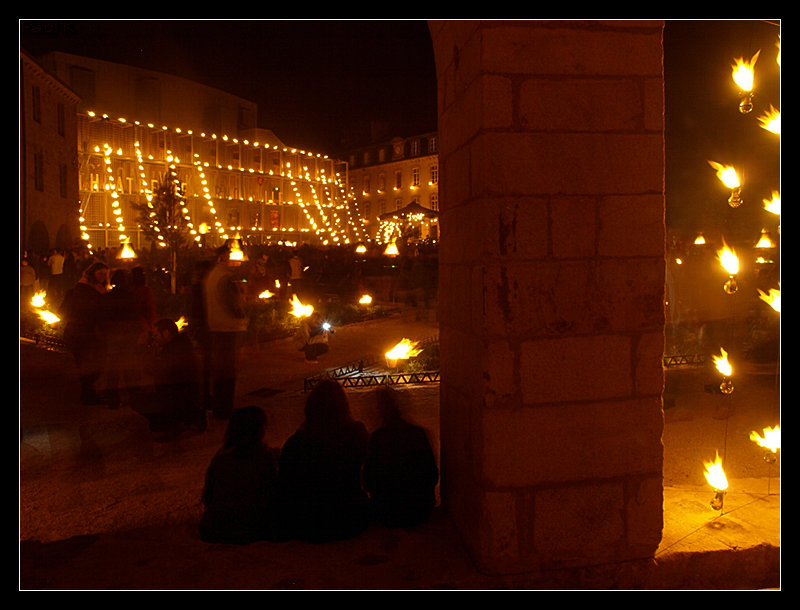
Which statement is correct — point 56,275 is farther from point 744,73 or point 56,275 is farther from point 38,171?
point 744,73

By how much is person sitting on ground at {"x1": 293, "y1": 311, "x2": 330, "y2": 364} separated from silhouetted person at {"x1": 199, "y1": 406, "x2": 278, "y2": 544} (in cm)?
581

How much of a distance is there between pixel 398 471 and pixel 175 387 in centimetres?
299

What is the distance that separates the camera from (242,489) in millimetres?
3566

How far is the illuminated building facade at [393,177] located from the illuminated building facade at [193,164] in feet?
17.7

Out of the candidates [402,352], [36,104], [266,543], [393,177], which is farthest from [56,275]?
[393,177]

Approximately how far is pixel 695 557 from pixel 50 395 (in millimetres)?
7049

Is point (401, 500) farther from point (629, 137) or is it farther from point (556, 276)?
point (629, 137)

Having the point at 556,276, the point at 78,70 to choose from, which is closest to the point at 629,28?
the point at 556,276

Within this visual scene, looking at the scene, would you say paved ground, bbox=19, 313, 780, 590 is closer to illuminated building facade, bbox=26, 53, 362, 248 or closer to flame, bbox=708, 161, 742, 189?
flame, bbox=708, 161, 742, 189

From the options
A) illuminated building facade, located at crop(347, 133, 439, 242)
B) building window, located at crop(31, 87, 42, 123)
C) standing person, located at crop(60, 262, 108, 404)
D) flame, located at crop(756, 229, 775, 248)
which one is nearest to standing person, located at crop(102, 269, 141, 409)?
standing person, located at crop(60, 262, 108, 404)

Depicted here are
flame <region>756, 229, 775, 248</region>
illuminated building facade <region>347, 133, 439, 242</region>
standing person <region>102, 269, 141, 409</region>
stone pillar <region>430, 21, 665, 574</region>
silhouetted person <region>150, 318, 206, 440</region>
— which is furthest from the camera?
illuminated building facade <region>347, 133, 439, 242</region>

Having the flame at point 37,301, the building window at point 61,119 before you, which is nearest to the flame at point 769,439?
the flame at point 37,301

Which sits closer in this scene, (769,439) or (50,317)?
(769,439)

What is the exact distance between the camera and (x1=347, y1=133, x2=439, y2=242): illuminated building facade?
46.4 metres
